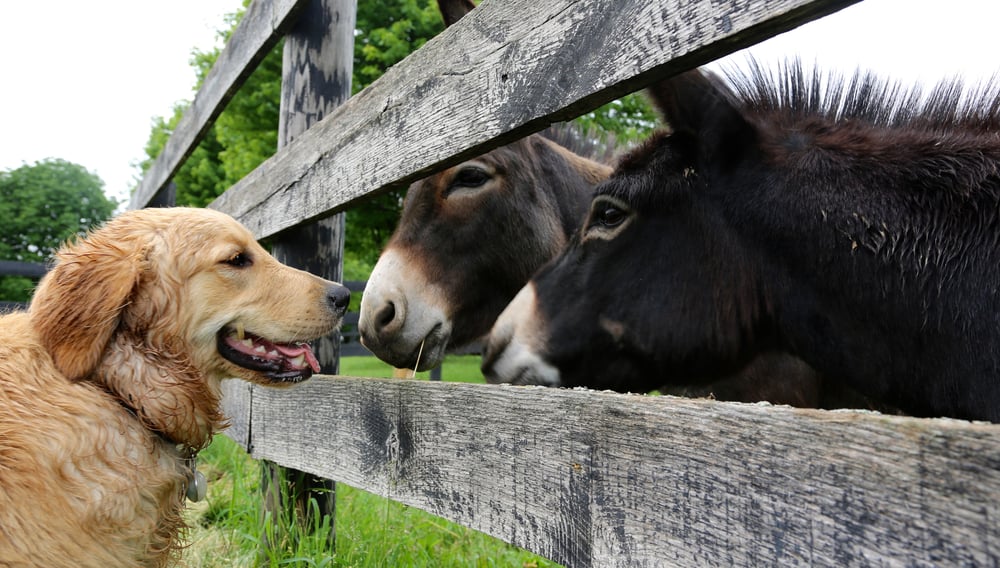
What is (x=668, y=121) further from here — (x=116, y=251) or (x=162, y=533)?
(x=162, y=533)

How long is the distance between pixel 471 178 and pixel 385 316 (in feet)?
3.03

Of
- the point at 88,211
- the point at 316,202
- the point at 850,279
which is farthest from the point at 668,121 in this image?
the point at 88,211

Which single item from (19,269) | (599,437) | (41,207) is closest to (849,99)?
(599,437)

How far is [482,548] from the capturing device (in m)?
3.51

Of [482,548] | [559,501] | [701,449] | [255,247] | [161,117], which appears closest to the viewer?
[701,449]

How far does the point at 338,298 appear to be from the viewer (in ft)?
9.04

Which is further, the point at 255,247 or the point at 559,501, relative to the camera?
the point at 255,247

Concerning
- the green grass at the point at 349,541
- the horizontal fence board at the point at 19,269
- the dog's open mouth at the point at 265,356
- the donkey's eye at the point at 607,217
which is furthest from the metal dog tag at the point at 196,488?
the horizontal fence board at the point at 19,269

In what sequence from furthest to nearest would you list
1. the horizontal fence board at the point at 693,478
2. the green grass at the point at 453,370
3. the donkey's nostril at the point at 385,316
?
the green grass at the point at 453,370 < the donkey's nostril at the point at 385,316 < the horizontal fence board at the point at 693,478

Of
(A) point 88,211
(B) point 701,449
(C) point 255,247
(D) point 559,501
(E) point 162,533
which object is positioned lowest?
(E) point 162,533

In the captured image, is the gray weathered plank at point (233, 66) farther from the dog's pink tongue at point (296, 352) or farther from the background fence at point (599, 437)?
the dog's pink tongue at point (296, 352)

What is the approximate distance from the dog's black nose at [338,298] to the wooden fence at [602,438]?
308mm

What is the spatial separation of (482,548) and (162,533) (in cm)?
170

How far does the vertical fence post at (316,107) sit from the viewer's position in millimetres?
3369
